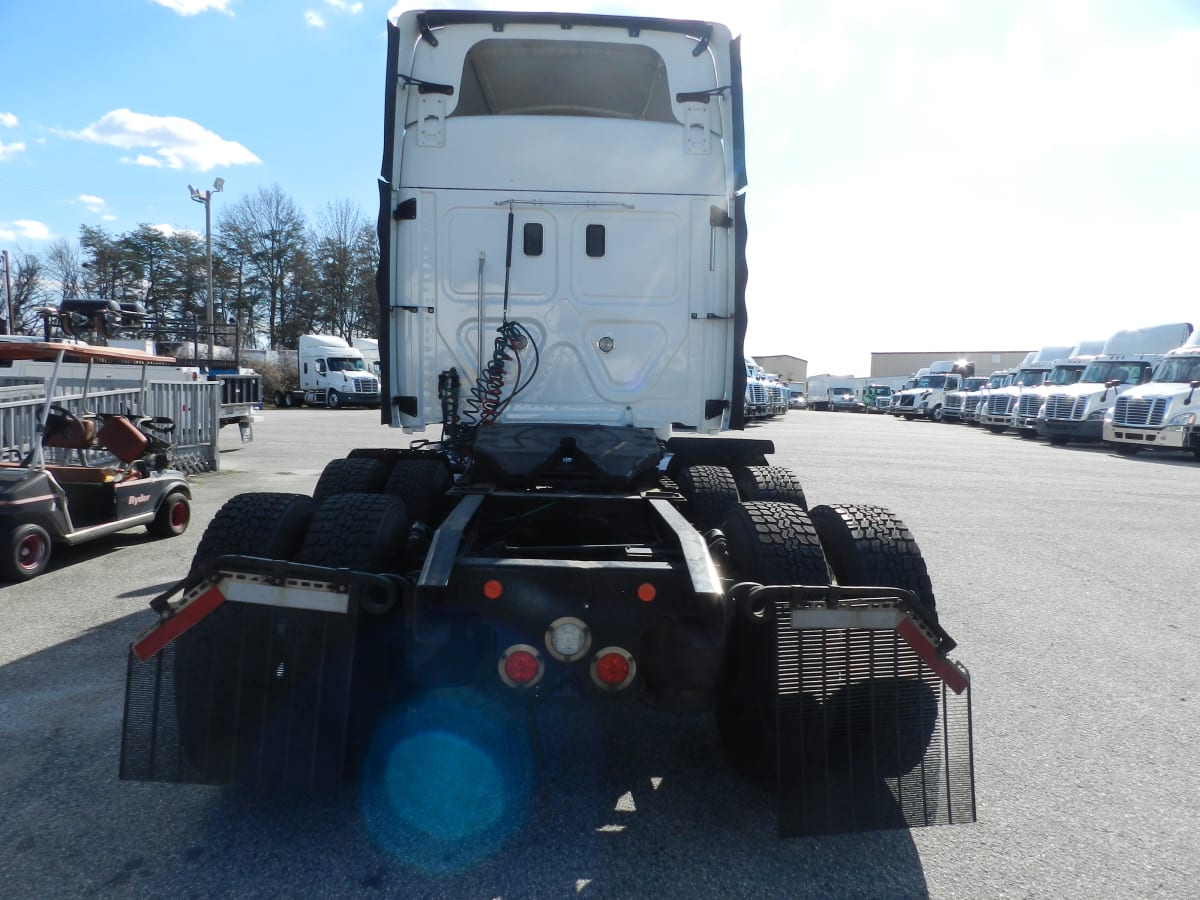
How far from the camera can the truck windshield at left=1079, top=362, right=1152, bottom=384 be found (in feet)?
75.3

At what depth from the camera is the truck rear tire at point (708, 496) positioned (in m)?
4.66

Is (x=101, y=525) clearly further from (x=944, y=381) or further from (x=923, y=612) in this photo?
(x=944, y=381)

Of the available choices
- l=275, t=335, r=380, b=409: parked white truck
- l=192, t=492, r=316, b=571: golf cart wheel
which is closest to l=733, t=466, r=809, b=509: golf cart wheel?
l=192, t=492, r=316, b=571: golf cart wheel

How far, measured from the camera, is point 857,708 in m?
2.56

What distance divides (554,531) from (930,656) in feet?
6.42

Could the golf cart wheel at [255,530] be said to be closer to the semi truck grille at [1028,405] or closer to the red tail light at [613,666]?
the red tail light at [613,666]

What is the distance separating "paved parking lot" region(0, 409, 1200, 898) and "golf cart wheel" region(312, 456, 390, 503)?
140 centimetres

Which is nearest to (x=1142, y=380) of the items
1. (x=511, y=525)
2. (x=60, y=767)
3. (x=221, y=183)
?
(x=511, y=525)

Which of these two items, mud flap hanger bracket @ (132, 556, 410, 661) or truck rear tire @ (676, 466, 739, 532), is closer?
mud flap hanger bracket @ (132, 556, 410, 661)

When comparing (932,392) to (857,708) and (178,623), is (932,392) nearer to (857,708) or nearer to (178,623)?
(857,708)

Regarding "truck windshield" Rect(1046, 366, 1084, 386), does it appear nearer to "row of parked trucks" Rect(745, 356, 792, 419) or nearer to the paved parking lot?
"row of parked trucks" Rect(745, 356, 792, 419)

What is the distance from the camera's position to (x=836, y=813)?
2.52m

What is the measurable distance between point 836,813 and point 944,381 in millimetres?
43343

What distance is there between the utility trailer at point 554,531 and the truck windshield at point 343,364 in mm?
31526
